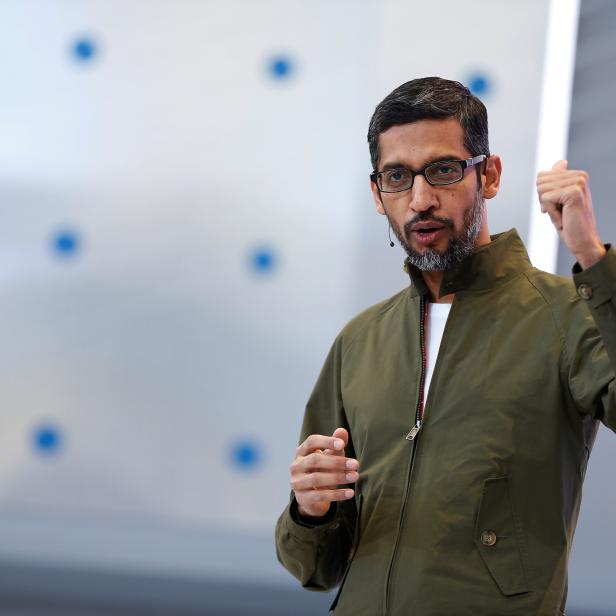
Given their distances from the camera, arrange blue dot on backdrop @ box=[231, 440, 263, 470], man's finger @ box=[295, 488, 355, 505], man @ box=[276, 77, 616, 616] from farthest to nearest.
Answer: blue dot on backdrop @ box=[231, 440, 263, 470] < man's finger @ box=[295, 488, 355, 505] < man @ box=[276, 77, 616, 616]

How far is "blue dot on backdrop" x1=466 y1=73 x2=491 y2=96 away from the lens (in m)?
2.91

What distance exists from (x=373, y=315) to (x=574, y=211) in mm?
588

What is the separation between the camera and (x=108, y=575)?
308cm

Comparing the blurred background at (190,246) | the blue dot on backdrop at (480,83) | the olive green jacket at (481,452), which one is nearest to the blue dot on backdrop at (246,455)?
the blurred background at (190,246)

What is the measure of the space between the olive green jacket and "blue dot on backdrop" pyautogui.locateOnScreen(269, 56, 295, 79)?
61.3 inches

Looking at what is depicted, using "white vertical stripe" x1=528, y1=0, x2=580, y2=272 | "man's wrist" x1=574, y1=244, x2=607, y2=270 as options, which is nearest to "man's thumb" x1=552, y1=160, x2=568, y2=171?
"man's wrist" x1=574, y1=244, x2=607, y2=270

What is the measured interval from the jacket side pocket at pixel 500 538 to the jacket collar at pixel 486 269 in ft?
1.11

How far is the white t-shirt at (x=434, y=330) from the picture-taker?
64.1 inches

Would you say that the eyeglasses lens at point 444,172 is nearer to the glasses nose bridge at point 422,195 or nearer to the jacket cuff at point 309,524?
the glasses nose bridge at point 422,195

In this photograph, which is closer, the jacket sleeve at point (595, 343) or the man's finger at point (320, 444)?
the jacket sleeve at point (595, 343)

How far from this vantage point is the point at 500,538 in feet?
4.74

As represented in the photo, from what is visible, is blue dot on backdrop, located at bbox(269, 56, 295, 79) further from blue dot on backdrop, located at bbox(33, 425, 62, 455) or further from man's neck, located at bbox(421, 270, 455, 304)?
man's neck, located at bbox(421, 270, 455, 304)

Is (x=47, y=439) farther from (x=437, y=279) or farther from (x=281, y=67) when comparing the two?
(x=437, y=279)

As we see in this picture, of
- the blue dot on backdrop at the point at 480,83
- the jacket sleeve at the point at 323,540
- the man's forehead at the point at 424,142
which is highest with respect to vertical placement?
the blue dot on backdrop at the point at 480,83
